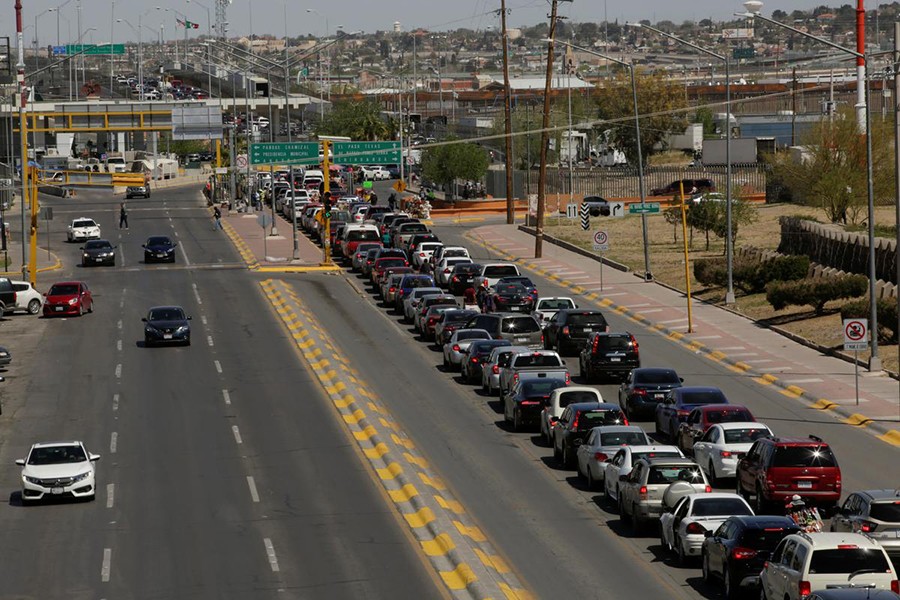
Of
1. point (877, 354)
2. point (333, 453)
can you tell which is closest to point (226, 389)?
point (333, 453)

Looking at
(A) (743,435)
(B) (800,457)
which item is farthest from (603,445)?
→ (B) (800,457)

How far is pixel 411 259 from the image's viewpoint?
73875 millimetres

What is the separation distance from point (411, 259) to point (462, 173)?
3740 centimetres

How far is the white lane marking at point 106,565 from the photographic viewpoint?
25.8 meters

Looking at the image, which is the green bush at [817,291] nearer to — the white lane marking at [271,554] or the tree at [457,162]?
the white lane marking at [271,554]

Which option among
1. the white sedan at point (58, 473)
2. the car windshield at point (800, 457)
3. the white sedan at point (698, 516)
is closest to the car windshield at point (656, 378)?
the car windshield at point (800, 457)

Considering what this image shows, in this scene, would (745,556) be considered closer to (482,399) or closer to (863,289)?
(482,399)

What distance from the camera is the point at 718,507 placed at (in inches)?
1012

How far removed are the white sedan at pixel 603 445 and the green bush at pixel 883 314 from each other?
57.4ft

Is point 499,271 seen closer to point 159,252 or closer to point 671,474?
point 159,252

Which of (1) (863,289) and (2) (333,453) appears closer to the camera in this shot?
(2) (333,453)

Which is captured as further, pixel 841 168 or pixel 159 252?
pixel 159 252

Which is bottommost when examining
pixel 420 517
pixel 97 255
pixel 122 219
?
pixel 420 517

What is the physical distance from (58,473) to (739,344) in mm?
25321
